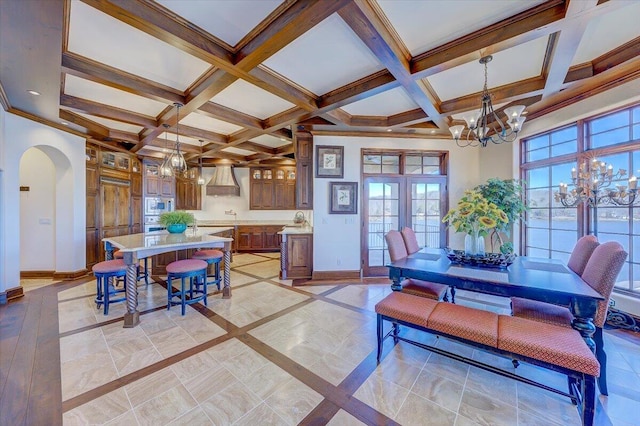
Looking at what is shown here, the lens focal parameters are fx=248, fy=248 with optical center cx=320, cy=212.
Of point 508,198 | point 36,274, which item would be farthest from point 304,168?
point 36,274

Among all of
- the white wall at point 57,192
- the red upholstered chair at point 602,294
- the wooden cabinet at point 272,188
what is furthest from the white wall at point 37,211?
the red upholstered chair at point 602,294

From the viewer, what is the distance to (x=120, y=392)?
1.87 meters

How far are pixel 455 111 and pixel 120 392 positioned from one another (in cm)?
488

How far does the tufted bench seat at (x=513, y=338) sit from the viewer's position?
1.47 meters

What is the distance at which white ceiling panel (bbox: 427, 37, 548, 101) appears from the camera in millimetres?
2471

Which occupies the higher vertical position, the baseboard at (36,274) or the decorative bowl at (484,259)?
the decorative bowl at (484,259)

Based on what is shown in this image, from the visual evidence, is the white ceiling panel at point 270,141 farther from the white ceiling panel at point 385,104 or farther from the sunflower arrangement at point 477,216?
the sunflower arrangement at point 477,216

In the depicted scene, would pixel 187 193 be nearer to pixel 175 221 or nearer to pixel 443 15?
pixel 175 221

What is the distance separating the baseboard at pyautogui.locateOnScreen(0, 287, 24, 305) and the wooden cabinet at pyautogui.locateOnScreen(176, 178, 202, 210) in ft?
13.6

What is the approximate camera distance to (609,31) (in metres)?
2.24

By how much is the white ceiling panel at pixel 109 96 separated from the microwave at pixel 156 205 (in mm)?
3316

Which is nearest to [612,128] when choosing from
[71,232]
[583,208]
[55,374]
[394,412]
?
[583,208]

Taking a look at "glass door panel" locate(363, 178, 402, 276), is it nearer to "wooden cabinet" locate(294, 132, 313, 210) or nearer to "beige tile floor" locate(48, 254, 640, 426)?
"wooden cabinet" locate(294, 132, 313, 210)

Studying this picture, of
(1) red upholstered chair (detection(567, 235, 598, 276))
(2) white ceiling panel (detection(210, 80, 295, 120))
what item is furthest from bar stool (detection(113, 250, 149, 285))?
(1) red upholstered chair (detection(567, 235, 598, 276))
